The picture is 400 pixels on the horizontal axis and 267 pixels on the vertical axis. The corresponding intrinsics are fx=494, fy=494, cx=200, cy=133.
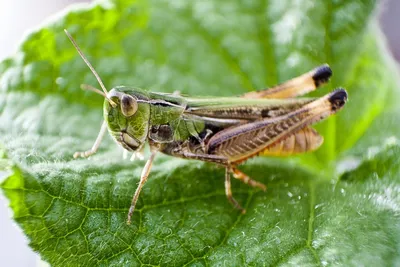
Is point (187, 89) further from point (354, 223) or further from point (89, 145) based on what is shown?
point (354, 223)

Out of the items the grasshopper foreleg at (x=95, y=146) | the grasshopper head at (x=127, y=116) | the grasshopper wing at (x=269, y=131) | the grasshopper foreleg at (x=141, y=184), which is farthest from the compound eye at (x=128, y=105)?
the grasshopper wing at (x=269, y=131)

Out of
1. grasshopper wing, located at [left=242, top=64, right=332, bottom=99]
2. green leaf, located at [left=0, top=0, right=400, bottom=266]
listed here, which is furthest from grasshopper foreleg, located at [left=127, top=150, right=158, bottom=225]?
grasshopper wing, located at [left=242, top=64, right=332, bottom=99]

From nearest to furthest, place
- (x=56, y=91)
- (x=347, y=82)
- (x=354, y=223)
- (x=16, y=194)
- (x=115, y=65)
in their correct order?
(x=16, y=194), (x=354, y=223), (x=56, y=91), (x=115, y=65), (x=347, y=82)

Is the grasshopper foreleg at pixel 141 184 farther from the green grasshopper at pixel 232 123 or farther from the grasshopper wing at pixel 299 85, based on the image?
the grasshopper wing at pixel 299 85

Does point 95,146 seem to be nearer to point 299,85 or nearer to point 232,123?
point 232,123

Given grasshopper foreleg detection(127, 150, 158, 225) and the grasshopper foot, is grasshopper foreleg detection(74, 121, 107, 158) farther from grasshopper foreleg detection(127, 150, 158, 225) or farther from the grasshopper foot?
the grasshopper foot

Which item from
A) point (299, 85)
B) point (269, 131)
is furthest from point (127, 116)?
point (299, 85)

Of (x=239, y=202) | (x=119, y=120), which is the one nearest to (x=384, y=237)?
(x=239, y=202)
